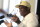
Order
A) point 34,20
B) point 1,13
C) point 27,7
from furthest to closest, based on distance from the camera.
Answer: point 1,13 → point 27,7 → point 34,20

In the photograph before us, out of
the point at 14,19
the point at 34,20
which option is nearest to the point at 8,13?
the point at 14,19

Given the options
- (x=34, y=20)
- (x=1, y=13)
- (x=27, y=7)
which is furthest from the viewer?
(x=1, y=13)

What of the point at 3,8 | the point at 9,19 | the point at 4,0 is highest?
the point at 4,0

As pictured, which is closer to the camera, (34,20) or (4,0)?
(34,20)

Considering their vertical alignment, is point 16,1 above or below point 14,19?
above

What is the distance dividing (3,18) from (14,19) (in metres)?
0.18

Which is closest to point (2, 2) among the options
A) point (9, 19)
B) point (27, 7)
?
point (9, 19)

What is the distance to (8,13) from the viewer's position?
51.3 inches

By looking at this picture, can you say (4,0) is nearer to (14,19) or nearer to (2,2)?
(2,2)

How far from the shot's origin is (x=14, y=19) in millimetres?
1202

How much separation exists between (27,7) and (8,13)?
0.30 m

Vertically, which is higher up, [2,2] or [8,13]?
[2,2]

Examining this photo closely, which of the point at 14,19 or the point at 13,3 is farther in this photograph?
the point at 13,3

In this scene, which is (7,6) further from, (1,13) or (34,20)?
(34,20)
